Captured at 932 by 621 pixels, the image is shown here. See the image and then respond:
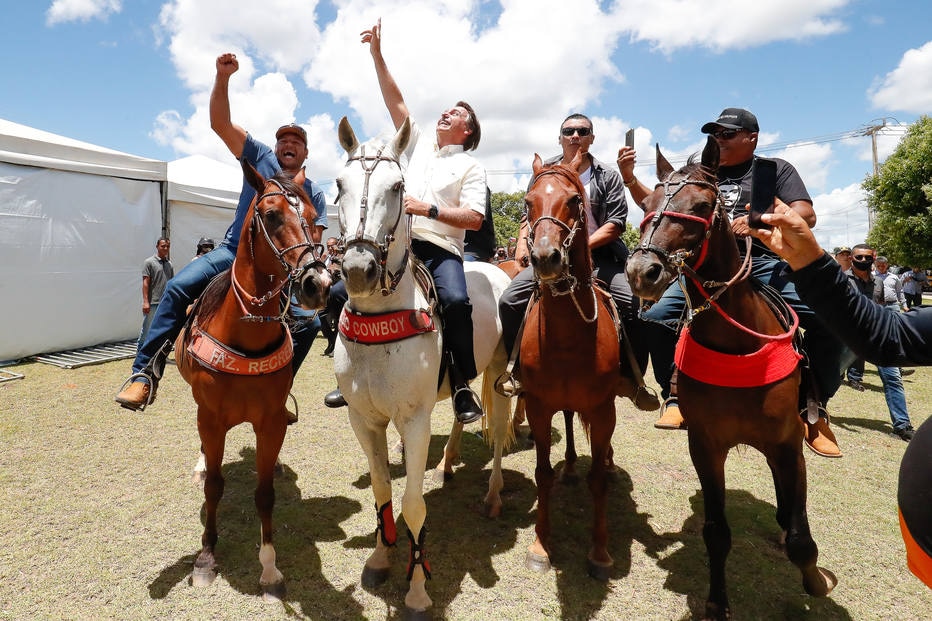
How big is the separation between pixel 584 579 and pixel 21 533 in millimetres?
4484

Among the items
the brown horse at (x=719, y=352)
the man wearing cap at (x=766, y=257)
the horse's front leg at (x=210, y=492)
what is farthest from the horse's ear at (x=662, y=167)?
the horse's front leg at (x=210, y=492)

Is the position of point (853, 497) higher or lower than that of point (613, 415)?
lower

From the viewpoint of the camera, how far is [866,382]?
381 inches

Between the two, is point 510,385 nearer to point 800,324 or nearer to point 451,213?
point 451,213

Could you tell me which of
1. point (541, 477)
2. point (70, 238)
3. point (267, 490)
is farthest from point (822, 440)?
point (70, 238)

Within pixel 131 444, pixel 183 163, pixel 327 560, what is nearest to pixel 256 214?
pixel 327 560

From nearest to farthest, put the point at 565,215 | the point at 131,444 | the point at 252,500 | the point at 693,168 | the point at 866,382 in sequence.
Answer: the point at 693,168
the point at 565,215
the point at 252,500
the point at 131,444
the point at 866,382

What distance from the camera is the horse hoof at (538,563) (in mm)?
3613

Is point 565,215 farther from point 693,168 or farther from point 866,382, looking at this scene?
point 866,382

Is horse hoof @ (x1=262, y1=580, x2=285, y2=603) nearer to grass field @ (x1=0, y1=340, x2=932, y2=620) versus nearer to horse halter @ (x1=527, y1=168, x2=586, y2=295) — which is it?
grass field @ (x1=0, y1=340, x2=932, y2=620)

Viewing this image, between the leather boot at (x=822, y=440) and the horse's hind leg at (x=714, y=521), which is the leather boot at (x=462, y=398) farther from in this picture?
the leather boot at (x=822, y=440)

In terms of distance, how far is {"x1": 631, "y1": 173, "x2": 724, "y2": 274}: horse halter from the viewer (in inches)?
96.7

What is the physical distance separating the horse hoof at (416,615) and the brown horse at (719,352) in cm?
178

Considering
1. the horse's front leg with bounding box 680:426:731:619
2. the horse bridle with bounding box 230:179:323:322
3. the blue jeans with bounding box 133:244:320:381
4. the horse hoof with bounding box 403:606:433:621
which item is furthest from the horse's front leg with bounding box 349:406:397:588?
the horse's front leg with bounding box 680:426:731:619
